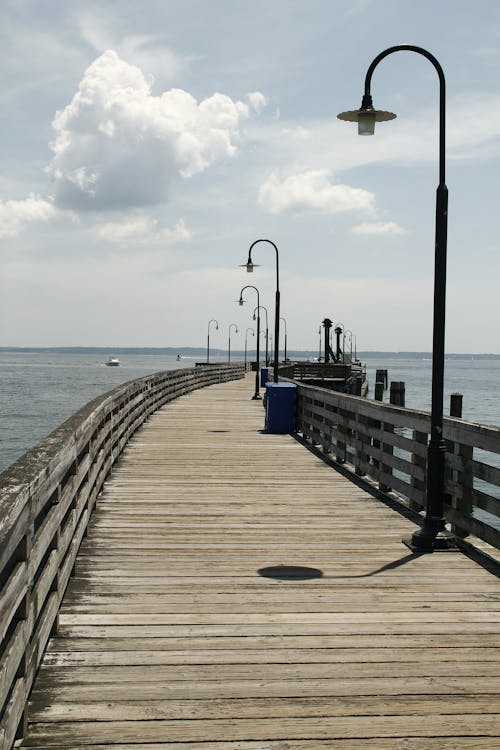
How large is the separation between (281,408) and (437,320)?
10630mm

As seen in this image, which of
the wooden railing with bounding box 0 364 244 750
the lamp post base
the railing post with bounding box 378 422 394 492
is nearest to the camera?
the wooden railing with bounding box 0 364 244 750

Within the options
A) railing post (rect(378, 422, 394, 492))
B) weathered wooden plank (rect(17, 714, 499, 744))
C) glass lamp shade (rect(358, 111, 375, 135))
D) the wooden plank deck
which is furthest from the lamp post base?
glass lamp shade (rect(358, 111, 375, 135))

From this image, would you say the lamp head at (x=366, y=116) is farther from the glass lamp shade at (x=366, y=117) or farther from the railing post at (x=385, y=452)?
the railing post at (x=385, y=452)

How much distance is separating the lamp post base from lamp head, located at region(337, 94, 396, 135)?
3.86m

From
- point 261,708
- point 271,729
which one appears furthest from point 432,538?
point 271,729

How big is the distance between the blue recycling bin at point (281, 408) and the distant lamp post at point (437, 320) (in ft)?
33.7

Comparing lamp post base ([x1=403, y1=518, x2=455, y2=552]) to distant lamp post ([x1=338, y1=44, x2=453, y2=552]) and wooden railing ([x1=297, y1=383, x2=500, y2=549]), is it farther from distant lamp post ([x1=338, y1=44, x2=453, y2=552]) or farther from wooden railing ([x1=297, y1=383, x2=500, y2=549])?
wooden railing ([x1=297, y1=383, x2=500, y2=549])

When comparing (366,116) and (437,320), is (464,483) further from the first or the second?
(366,116)

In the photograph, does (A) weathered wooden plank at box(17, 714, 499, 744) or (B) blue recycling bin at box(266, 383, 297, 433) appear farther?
(B) blue recycling bin at box(266, 383, 297, 433)

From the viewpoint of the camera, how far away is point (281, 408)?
1827 cm

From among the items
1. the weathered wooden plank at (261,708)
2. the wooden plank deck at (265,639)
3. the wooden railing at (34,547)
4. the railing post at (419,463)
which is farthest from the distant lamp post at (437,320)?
the weathered wooden plank at (261,708)

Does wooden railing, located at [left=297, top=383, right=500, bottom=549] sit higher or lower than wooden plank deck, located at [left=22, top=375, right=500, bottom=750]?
higher

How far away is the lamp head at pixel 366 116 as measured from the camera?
25.7 ft

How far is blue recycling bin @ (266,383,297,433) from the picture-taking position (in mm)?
18047
